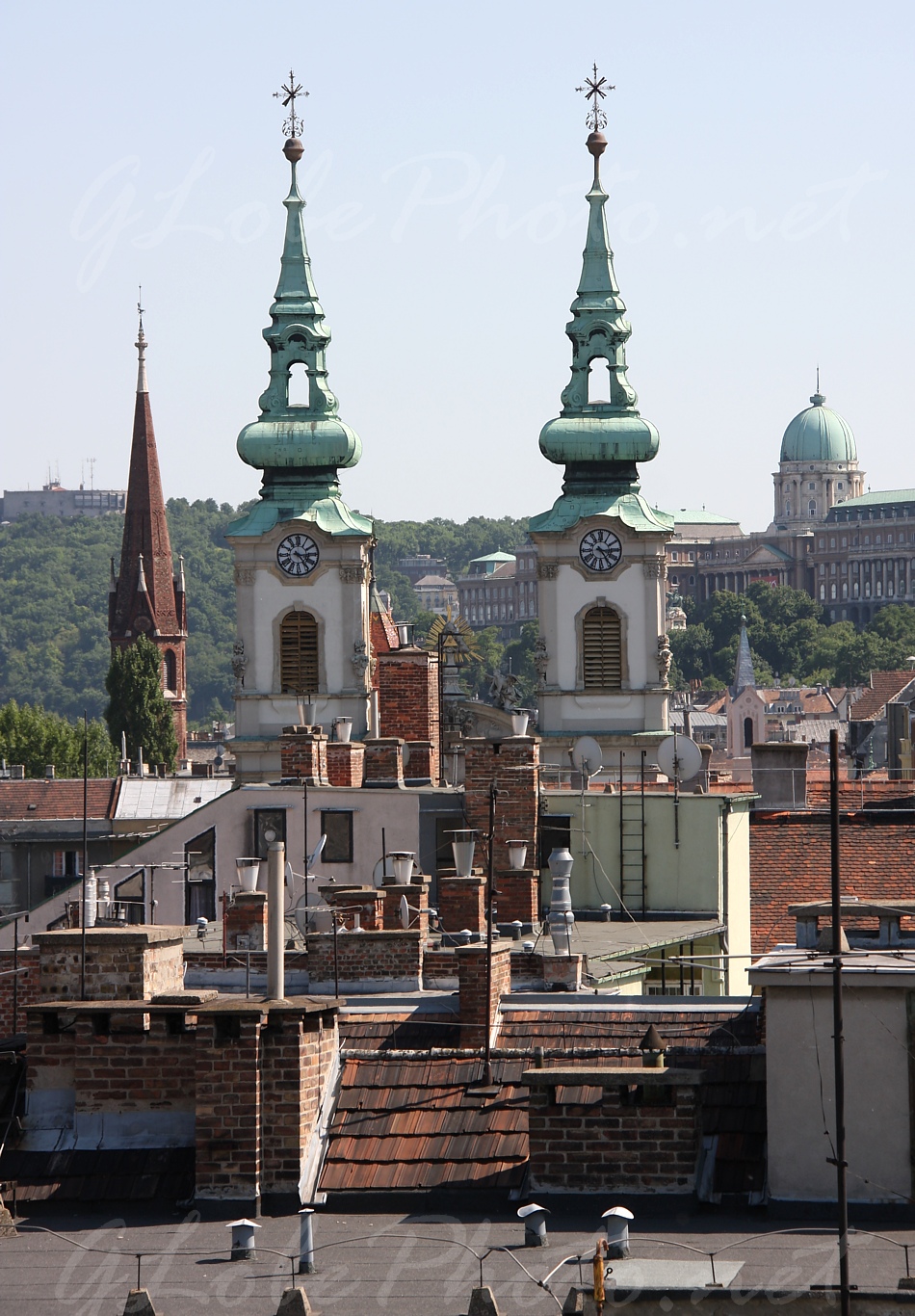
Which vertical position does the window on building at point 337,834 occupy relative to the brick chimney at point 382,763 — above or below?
below

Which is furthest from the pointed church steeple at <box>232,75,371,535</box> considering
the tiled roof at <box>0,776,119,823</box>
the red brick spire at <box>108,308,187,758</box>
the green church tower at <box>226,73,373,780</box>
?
the red brick spire at <box>108,308,187,758</box>

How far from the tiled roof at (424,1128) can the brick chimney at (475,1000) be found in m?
1.75

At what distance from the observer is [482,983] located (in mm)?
24922

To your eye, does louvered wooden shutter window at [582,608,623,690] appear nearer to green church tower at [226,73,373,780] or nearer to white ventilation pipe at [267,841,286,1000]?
green church tower at [226,73,373,780]

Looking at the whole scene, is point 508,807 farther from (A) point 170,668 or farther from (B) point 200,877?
(A) point 170,668

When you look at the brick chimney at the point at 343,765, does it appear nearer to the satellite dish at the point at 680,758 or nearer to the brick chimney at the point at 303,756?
the brick chimney at the point at 303,756

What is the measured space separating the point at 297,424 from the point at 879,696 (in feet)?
194

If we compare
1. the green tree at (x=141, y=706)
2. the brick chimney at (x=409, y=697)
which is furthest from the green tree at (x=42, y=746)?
the brick chimney at (x=409, y=697)

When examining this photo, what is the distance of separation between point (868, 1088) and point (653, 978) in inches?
543

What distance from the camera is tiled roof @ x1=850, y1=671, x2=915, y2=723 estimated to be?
126081mm

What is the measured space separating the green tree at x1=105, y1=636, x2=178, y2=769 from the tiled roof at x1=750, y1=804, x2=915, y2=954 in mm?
88478

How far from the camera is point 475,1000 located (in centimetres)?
2491

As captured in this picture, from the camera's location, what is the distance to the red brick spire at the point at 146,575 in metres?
159

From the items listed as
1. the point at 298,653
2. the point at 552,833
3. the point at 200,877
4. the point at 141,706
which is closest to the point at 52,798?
the point at 298,653
